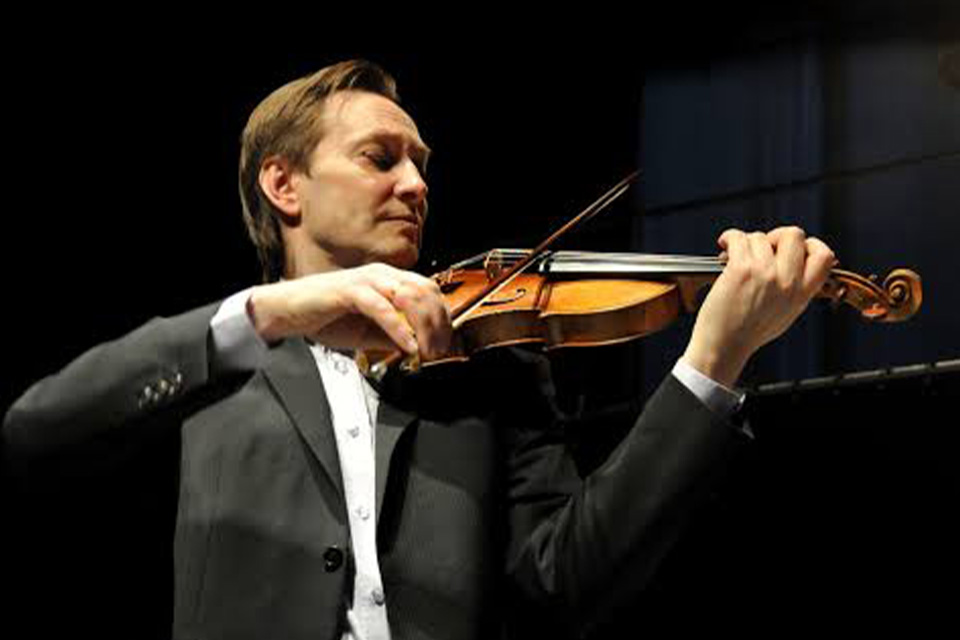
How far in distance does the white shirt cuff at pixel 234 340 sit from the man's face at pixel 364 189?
0.35 metres

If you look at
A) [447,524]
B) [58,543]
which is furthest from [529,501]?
[58,543]

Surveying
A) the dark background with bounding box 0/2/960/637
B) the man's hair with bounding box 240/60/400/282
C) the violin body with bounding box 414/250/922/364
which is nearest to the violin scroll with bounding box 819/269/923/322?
the violin body with bounding box 414/250/922/364

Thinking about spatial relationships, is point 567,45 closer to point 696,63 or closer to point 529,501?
point 696,63

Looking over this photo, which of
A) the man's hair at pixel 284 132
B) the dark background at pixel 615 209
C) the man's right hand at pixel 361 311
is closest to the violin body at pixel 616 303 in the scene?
the man's right hand at pixel 361 311

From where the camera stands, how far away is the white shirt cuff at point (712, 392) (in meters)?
1.57

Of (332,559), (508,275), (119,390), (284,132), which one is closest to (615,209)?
(284,132)

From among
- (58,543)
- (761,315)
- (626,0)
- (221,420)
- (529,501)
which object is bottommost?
(58,543)

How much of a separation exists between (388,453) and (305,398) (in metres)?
0.13

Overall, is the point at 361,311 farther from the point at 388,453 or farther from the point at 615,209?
the point at 615,209

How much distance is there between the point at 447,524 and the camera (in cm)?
163

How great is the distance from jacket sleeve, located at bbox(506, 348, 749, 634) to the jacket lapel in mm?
258

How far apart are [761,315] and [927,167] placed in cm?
146

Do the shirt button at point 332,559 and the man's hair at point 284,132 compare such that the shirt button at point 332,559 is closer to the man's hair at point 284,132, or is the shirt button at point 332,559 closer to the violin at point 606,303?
the violin at point 606,303

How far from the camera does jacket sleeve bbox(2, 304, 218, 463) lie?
4.88 feet
